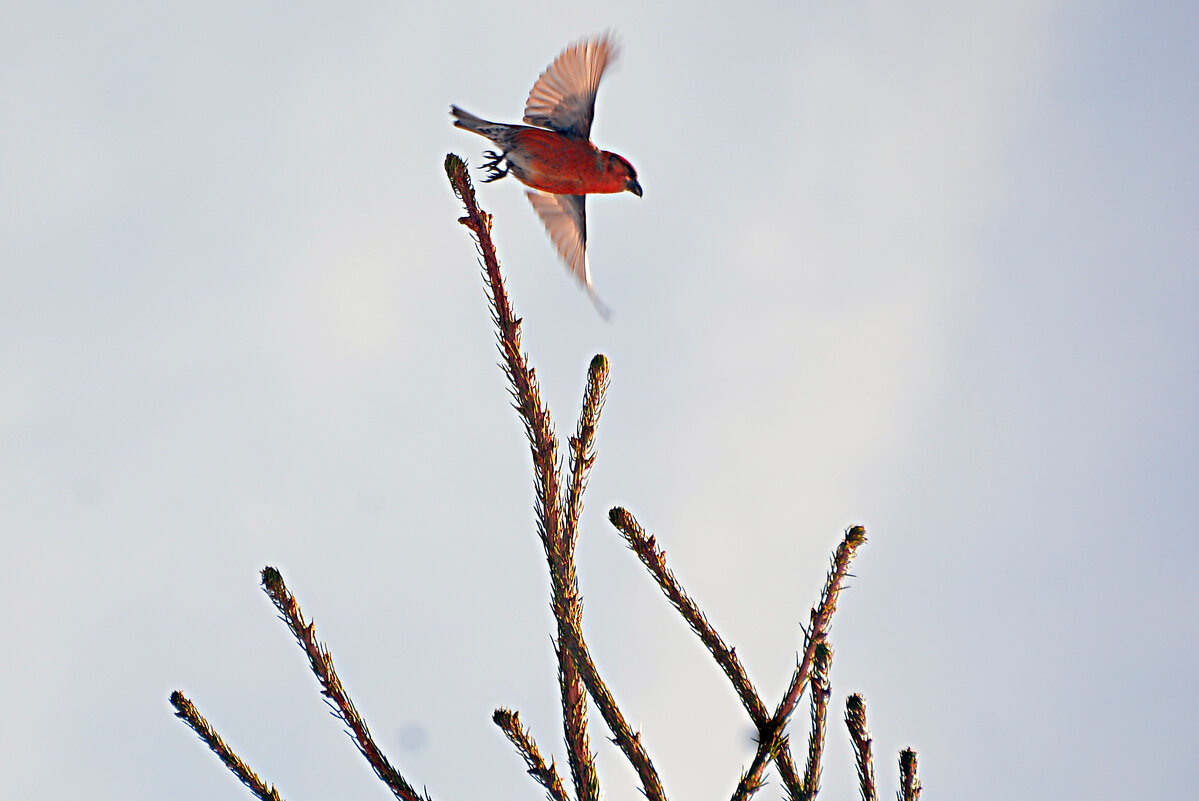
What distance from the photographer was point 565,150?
584 centimetres

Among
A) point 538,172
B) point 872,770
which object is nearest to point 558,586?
point 872,770

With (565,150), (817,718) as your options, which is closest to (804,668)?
(817,718)

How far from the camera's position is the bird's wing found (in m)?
6.18

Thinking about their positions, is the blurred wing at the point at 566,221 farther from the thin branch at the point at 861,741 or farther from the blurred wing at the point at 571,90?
the thin branch at the point at 861,741

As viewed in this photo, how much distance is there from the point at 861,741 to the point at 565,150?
164 inches

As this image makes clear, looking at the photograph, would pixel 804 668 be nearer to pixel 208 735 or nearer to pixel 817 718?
pixel 817 718

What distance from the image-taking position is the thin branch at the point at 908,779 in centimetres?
239

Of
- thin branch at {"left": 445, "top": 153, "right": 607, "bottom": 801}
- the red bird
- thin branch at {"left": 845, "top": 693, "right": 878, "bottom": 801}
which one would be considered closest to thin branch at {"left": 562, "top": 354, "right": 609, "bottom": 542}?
thin branch at {"left": 445, "top": 153, "right": 607, "bottom": 801}

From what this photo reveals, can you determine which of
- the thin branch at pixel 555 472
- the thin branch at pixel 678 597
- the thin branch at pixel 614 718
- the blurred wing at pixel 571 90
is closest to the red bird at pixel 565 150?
the blurred wing at pixel 571 90

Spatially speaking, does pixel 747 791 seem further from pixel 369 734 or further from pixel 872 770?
pixel 369 734

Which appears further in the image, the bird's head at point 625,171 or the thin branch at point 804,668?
the bird's head at point 625,171

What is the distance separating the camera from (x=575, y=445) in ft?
8.87

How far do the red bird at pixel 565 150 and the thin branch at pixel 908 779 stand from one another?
3.66m

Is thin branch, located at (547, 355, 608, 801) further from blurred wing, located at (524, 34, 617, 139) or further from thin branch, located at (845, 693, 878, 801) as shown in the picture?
blurred wing, located at (524, 34, 617, 139)
